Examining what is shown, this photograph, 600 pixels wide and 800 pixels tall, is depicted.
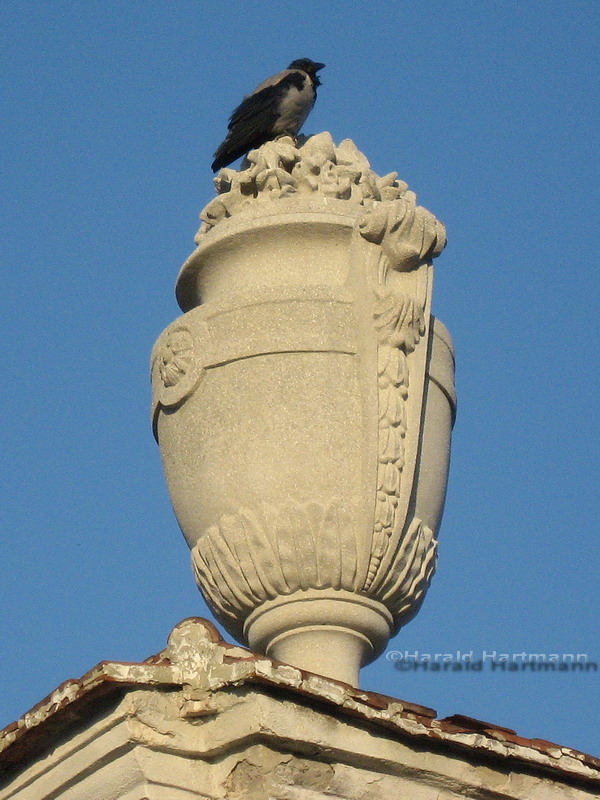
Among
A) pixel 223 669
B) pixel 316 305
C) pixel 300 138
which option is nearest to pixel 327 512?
pixel 316 305

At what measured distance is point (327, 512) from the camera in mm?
7586

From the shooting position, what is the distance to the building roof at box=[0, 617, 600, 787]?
6.23m

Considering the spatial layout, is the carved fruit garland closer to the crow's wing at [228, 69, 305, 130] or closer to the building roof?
the building roof

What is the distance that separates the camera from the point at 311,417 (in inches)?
302

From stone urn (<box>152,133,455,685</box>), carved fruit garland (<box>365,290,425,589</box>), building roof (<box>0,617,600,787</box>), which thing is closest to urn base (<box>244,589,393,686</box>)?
stone urn (<box>152,133,455,685</box>)

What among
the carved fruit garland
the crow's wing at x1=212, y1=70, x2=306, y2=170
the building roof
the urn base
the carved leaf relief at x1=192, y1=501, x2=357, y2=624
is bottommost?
the building roof

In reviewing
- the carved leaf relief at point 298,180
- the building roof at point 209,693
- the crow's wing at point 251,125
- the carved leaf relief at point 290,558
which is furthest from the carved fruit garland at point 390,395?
the crow's wing at point 251,125

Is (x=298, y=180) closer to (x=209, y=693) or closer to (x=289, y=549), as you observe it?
(x=289, y=549)

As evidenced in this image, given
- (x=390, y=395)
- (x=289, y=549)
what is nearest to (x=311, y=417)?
(x=390, y=395)

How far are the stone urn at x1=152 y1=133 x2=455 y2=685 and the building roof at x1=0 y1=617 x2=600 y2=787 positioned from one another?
3.37ft

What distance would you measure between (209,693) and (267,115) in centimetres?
344

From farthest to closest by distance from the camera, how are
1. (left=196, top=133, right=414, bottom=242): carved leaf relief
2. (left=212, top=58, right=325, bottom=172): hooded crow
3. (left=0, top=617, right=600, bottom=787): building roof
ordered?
1. (left=212, top=58, right=325, bottom=172): hooded crow
2. (left=196, top=133, right=414, bottom=242): carved leaf relief
3. (left=0, top=617, right=600, bottom=787): building roof

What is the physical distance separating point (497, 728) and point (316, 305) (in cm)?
197

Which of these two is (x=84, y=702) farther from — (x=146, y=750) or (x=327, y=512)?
(x=327, y=512)
